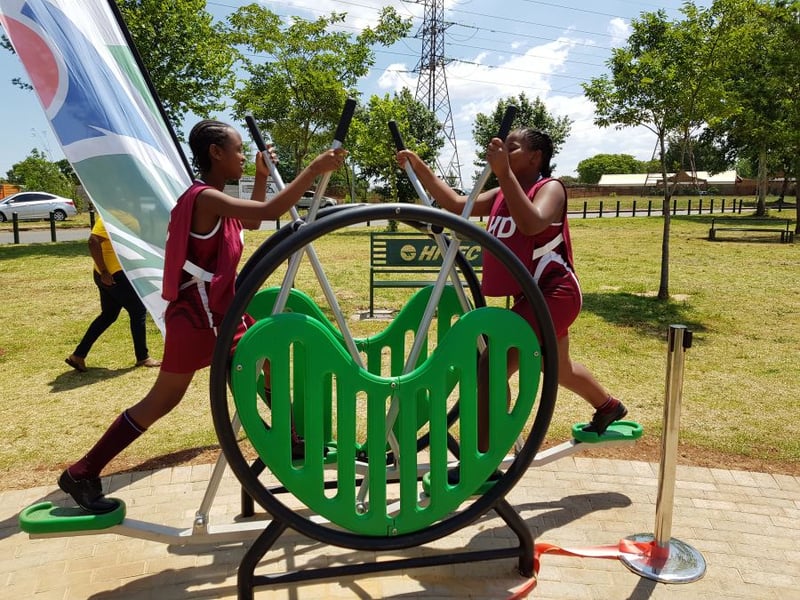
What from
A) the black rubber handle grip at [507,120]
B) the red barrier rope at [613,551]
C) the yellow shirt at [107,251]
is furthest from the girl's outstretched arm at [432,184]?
the yellow shirt at [107,251]

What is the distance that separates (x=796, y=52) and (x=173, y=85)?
14037mm

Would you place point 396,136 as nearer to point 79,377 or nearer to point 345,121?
point 345,121

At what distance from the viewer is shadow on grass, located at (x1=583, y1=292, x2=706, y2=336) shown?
7344 mm

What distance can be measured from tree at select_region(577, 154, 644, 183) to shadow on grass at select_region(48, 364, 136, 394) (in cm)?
10381

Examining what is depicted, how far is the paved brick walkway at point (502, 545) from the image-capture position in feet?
8.53

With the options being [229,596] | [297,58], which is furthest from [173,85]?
[229,596]

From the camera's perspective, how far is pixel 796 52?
14.3 m

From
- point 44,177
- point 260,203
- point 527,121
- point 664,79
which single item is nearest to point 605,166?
point 527,121

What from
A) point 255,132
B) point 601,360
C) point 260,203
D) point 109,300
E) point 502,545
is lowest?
point 502,545

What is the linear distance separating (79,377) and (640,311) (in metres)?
6.45

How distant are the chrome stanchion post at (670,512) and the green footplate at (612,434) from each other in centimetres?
56

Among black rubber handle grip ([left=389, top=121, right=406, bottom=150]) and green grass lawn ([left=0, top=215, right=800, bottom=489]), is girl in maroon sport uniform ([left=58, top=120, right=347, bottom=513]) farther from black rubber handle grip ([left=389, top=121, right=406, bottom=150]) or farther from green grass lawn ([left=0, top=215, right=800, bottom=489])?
green grass lawn ([left=0, top=215, right=800, bottom=489])

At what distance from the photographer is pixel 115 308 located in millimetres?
5645

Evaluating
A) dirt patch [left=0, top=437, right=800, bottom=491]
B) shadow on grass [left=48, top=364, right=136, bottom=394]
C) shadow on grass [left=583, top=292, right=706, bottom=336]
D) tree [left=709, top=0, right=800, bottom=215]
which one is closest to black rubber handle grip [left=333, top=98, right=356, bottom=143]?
dirt patch [left=0, top=437, right=800, bottom=491]
